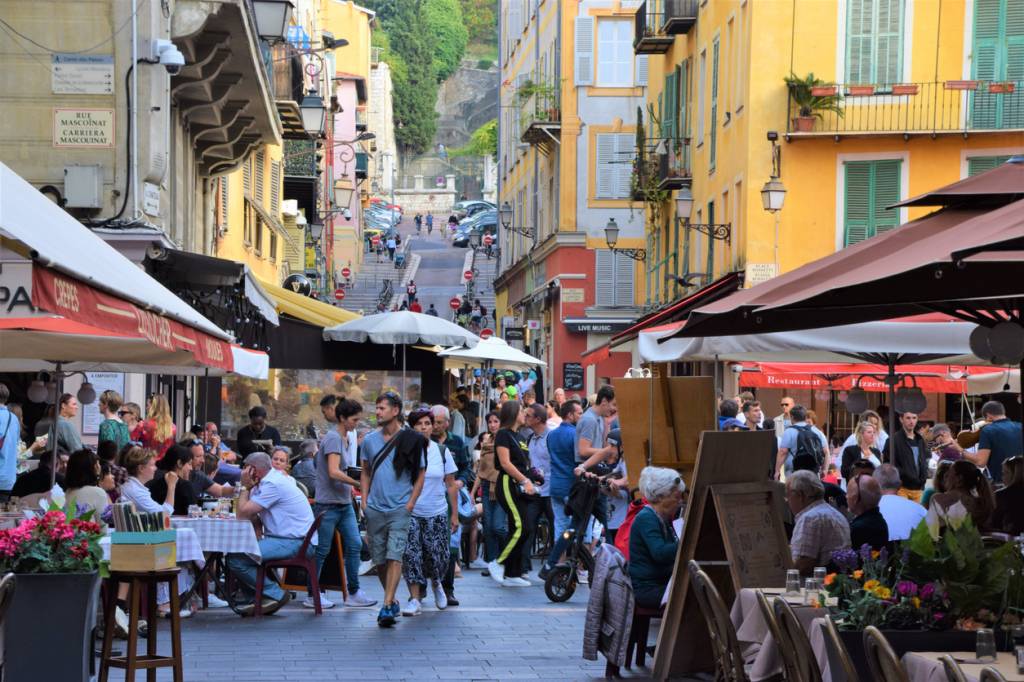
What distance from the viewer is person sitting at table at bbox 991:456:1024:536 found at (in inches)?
468

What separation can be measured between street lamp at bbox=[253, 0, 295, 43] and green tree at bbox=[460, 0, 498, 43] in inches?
6401

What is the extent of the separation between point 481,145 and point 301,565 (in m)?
145

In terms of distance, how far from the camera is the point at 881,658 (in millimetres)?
6199

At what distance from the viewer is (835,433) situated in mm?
29469

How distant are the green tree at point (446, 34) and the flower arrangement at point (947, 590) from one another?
526 feet

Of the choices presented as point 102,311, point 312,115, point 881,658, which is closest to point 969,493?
point 881,658

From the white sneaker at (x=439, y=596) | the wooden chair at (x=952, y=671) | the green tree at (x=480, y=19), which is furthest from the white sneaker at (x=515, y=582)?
the green tree at (x=480, y=19)

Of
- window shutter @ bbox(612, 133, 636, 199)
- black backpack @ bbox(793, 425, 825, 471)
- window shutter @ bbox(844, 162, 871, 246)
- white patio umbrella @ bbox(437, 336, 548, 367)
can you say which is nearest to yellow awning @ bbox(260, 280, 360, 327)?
white patio umbrella @ bbox(437, 336, 548, 367)

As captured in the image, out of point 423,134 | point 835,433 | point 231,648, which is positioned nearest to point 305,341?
point 835,433

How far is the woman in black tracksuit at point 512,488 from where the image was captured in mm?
16219

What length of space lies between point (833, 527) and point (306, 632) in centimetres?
486

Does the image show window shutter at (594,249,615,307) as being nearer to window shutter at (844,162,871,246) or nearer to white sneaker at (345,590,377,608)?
window shutter at (844,162,871,246)

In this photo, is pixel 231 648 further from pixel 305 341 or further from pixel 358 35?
pixel 358 35

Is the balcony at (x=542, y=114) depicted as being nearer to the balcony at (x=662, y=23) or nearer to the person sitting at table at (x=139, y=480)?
the balcony at (x=662, y=23)
